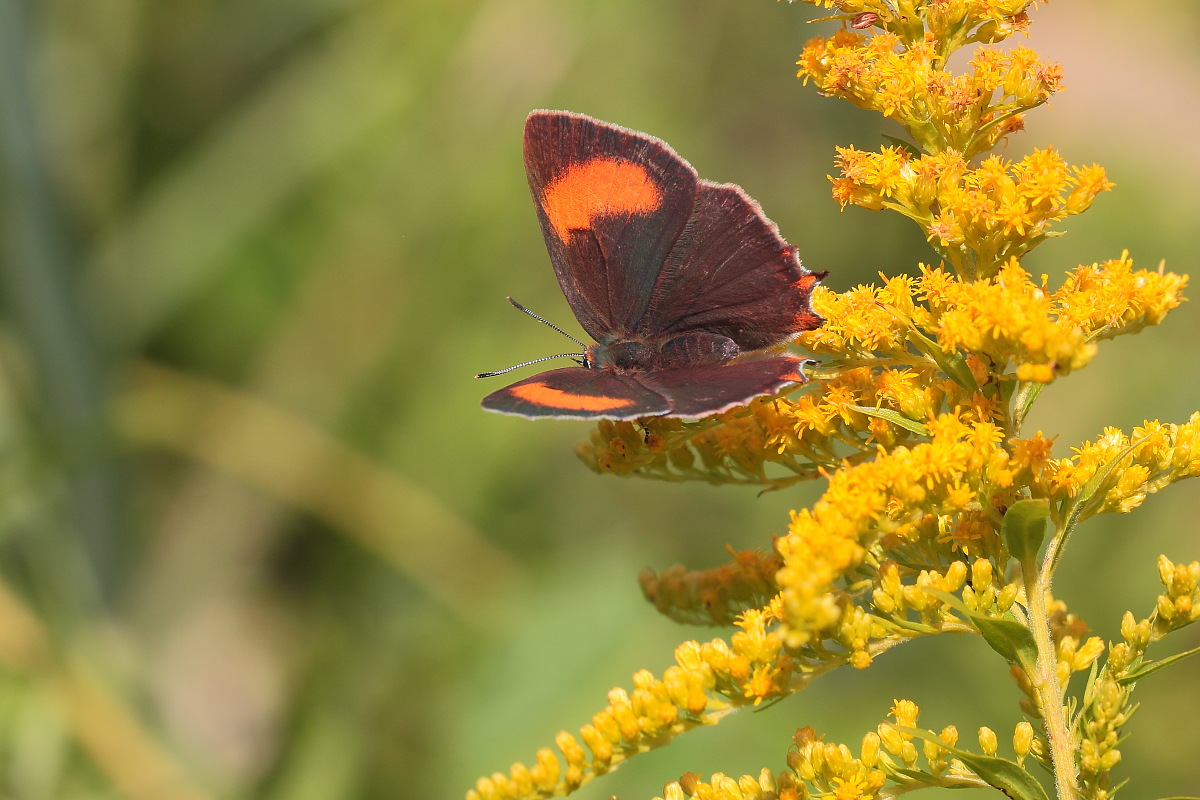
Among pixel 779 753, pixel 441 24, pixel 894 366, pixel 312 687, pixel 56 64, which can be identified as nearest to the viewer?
pixel 894 366

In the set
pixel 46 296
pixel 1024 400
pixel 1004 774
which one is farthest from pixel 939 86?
pixel 46 296

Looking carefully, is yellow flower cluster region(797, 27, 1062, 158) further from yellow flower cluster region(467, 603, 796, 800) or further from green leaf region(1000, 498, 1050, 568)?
yellow flower cluster region(467, 603, 796, 800)

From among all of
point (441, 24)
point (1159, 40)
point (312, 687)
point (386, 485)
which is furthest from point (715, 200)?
point (1159, 40)

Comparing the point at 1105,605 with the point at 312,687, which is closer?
the point at 312,687

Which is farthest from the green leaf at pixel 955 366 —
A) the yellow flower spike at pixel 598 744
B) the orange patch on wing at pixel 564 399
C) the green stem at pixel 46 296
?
the green stem at pixel 46 296

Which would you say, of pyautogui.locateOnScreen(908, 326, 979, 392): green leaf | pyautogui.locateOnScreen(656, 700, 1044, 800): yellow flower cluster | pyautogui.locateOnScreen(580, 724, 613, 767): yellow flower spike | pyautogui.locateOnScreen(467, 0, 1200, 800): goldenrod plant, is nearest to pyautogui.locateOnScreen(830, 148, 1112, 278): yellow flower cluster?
pyautogui.locateOnScreen(467, 0, 1200, 800): goldenrod plant

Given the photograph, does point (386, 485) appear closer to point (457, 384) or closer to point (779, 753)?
point (457, 384)

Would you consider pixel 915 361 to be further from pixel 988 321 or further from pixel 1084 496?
pixel 1084 496
